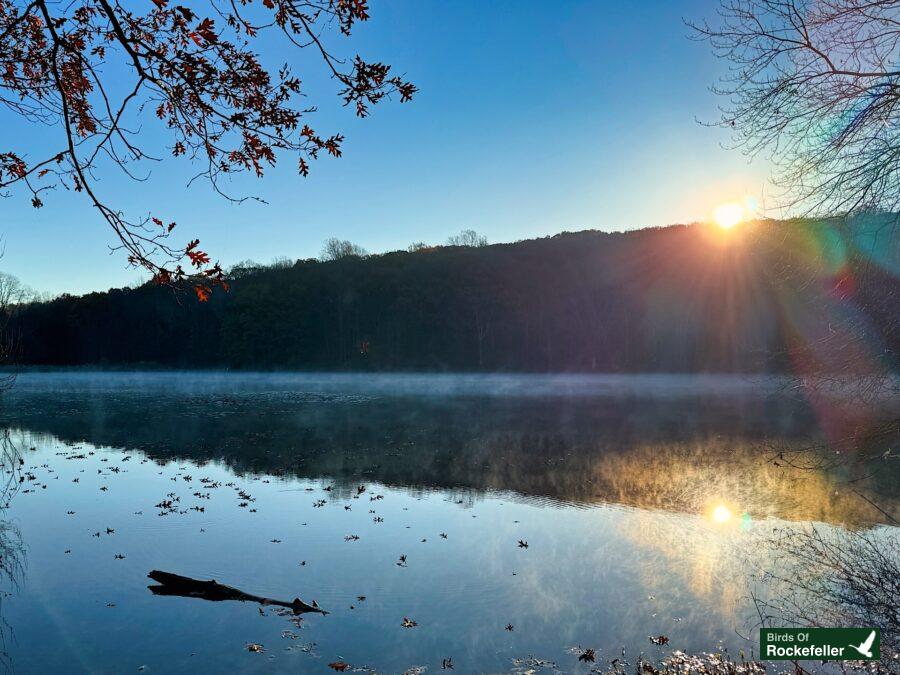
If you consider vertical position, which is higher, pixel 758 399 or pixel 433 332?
pixel 433 332

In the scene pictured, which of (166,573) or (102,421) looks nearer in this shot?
(166,573)

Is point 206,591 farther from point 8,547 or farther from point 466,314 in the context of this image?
point 466,314

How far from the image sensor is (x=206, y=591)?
8688 millimetres

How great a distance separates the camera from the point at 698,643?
7074mm

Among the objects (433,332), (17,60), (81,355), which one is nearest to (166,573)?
(17,60)

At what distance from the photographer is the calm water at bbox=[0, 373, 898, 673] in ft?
23.8

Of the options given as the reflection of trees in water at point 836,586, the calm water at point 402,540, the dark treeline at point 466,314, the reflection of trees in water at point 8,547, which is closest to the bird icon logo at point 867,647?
the reflection of trees in water at point 836,586

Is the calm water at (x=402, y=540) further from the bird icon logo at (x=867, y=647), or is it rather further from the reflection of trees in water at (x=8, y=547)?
the bird icon logo at (x=867, y=647)

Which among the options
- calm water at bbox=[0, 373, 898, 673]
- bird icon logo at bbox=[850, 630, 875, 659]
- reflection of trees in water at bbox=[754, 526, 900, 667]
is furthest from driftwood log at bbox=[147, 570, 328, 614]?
bird icon logo at bbox=[850, 630, 875, 659]

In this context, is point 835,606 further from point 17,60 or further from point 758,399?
point 758,399

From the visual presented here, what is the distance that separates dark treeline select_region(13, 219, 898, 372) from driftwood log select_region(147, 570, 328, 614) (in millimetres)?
71347

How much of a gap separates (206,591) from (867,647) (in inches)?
338

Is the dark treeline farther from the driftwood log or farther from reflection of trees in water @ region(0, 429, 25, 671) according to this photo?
the driftwood log

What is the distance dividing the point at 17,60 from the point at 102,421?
102 feet
